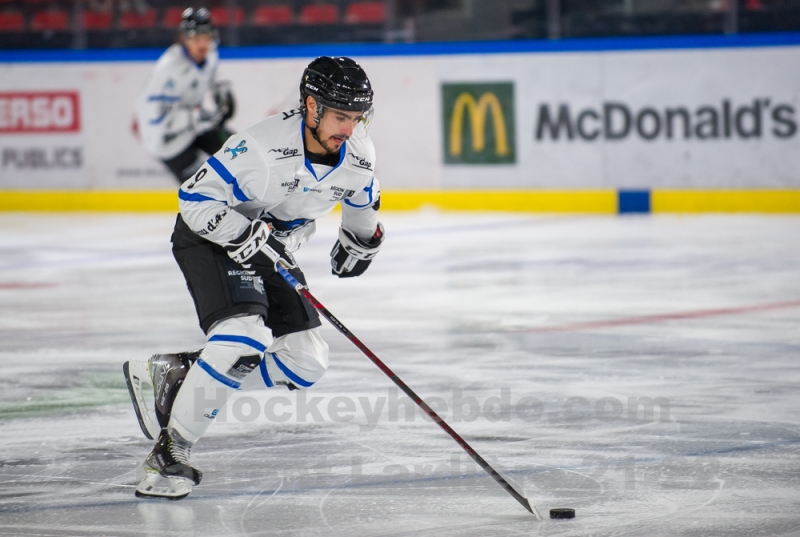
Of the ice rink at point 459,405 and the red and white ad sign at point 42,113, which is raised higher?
the red and white ad sign at point 42,113

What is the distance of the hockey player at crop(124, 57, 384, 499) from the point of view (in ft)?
10.6

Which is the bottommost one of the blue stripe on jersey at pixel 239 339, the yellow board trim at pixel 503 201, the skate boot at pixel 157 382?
the yellow board trim at pixel 503 201

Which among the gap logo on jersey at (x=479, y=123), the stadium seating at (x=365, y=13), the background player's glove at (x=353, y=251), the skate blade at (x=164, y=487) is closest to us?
the skate blade at (x=164, y=487)

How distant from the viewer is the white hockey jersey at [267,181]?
3.26m

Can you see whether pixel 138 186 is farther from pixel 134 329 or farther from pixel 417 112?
pixel 134 329

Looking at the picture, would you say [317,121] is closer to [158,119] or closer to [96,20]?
[158,119]

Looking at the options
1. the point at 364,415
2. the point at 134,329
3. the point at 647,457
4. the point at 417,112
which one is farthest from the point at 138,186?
the point at 647,457

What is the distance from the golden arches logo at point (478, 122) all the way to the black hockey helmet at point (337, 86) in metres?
6.85

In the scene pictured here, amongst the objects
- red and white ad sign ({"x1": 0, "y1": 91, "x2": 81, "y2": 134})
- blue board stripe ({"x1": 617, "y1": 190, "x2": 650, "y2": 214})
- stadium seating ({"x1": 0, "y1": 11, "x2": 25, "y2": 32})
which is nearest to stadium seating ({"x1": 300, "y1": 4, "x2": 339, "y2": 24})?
red and white ad sign ({"x1": 0, "y1": 91, "x2": 81, "y2": 134})

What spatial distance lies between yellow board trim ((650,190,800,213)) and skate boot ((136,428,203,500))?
7053 millimetres

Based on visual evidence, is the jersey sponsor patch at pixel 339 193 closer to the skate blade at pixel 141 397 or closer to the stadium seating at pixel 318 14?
the skate blade at pixel 141 397

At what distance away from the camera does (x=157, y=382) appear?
3.49 m

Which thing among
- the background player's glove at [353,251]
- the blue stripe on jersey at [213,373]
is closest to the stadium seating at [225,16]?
the background player's glove at [353,251]

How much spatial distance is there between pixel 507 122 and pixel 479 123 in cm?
23
